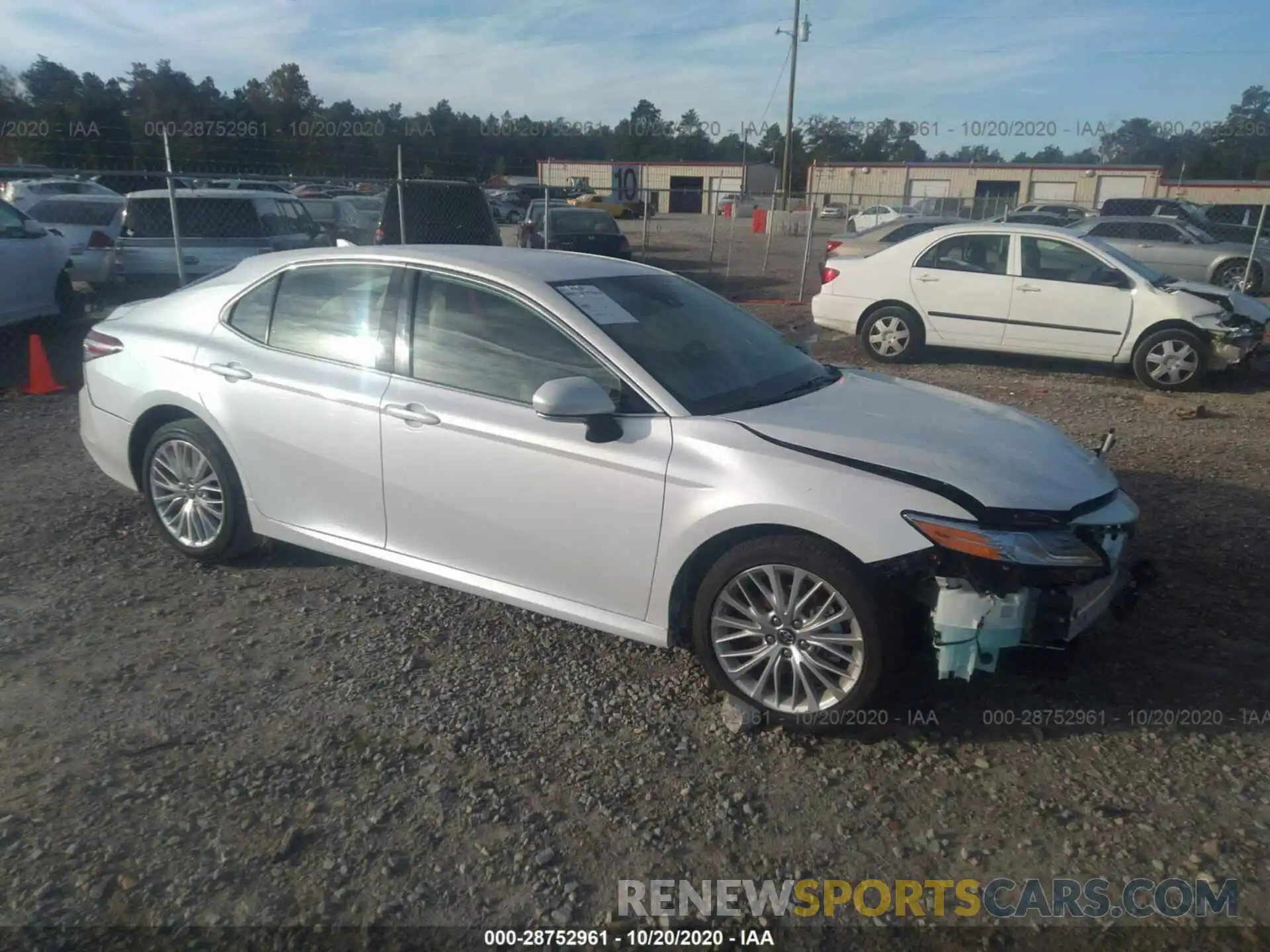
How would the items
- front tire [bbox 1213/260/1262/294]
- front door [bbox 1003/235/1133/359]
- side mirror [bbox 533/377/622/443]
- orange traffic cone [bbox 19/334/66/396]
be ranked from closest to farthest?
side mirror [bbox 533/377/622/443], orange traffic cone [bbox 19/334/66/396], front door [bbox 1003/235/1133/359], front tire [bbox 1213/260/1262/294]

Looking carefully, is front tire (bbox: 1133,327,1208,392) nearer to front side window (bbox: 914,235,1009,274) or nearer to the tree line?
front side window (bbox: 914,235,1009,274)

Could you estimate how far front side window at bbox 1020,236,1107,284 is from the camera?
9.60 metres

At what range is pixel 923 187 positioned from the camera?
159ft

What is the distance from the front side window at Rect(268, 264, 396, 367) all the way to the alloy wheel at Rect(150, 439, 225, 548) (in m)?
0.75

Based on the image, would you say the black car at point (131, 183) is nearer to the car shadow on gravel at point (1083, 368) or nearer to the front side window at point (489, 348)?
the car shadow on gravel at point (1083, 368)

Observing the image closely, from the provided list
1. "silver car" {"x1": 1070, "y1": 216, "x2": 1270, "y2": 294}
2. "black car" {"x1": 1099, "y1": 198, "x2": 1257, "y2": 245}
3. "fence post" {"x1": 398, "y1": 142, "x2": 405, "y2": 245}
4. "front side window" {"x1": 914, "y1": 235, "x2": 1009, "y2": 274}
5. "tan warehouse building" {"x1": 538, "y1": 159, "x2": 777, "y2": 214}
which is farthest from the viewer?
"tan warehouse building" {"x1": 538, "y1": 159, "x2": 777, "y2": 214}

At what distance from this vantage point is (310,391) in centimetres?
412

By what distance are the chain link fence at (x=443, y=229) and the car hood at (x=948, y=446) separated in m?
3.00

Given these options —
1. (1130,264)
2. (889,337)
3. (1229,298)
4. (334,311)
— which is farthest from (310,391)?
(1229,298)

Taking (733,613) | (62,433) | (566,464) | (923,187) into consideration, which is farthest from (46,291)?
(923,187)

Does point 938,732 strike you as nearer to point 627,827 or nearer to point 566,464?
point 627,827

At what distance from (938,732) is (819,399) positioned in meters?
1.40

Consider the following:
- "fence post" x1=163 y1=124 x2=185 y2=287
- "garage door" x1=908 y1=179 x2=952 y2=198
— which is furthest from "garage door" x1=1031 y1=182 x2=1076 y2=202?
"fence post" x1=163 y1=124 x2=185 y2=287

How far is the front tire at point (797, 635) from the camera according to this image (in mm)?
3180
